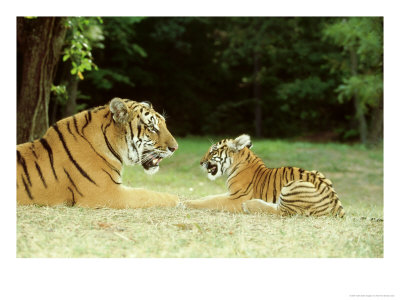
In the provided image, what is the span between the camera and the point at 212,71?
13188 mm

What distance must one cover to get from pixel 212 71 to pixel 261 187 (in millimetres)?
8585

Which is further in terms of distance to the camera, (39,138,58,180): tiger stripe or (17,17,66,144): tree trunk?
(17,17,66,144): tree trunk

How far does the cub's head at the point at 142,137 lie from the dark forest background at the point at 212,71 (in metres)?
0.89

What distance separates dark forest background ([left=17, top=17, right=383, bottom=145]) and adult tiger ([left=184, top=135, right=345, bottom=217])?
3.86ft

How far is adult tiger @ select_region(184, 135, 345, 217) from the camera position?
4.74 m

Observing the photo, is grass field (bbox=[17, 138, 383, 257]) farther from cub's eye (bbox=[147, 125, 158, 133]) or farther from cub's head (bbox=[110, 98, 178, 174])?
cub's eye (bbox=[147, 125, 158, 133])

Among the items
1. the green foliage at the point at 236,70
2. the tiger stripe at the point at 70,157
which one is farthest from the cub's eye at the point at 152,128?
the green foliage at the point at 236,70

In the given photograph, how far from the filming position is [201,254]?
381 cm

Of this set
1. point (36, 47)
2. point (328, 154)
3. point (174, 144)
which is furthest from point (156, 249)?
point (328, 154)

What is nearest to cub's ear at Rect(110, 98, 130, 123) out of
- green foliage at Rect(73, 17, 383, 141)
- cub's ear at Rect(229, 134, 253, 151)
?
cub's ear at Rect(229, 134, 253, 151)

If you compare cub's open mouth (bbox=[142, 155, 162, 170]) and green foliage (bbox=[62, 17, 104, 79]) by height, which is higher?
green foliage (bbox=[62, 17, 104, 79])

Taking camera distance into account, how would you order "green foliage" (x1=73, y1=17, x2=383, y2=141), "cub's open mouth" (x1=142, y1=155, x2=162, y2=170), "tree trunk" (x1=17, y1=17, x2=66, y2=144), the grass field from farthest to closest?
"green foliage" (x1=73, y1=17, x2=383, y2=141) < "tree trunk" (x1=17, y1=17, x2=66, y2=144) < "cub's open mouth" (x1=142, y1=155, x2=162, y2=170) < the grass field

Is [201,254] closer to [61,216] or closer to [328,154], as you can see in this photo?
[61,216]

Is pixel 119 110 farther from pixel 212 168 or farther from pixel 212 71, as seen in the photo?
pixel 212 71
